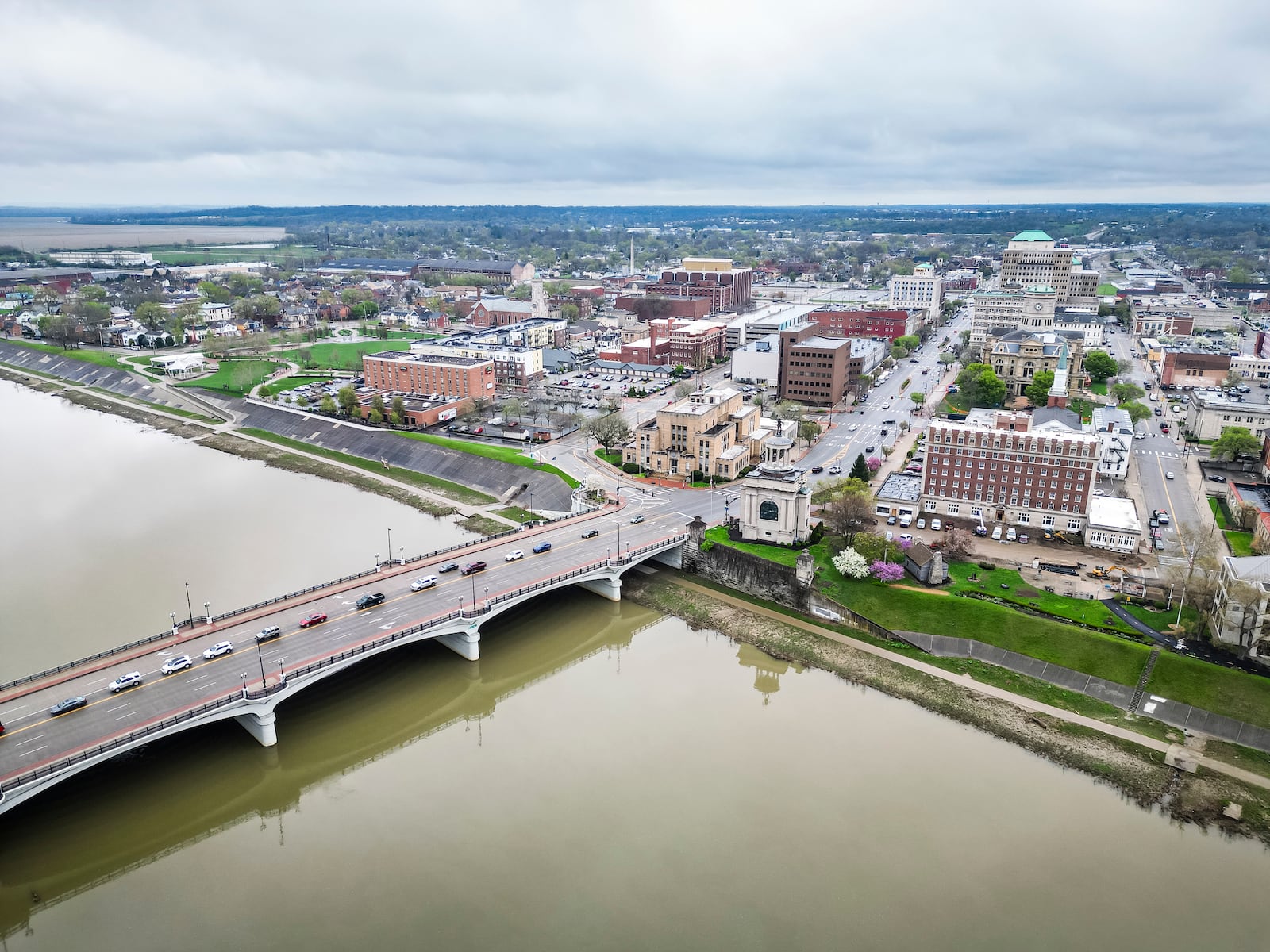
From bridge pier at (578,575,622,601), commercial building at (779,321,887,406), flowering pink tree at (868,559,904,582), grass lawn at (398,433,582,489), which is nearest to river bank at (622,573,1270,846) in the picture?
bridge pier at (578,575,622,601)

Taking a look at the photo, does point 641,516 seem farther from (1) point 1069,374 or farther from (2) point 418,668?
(1) point 1069,374

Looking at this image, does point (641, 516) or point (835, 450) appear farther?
point (835, 450)

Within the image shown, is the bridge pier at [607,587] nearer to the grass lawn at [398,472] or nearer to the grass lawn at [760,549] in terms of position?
the grass lawn at [760,549]

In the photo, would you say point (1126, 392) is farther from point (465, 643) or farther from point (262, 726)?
point (262, 726)

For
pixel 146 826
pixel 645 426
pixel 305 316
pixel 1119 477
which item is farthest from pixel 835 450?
pixel 305 316

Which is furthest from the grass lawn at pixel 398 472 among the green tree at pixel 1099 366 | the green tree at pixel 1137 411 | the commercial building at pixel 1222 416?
the green tree at pixel 1099 366

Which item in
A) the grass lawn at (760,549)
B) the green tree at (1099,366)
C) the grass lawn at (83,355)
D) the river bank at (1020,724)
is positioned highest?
the green tree at (1099,366)
